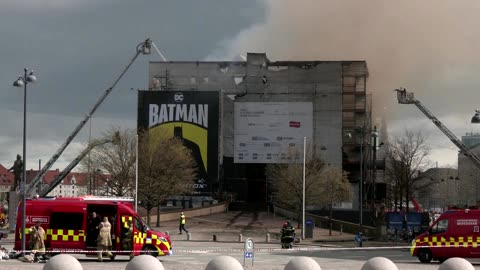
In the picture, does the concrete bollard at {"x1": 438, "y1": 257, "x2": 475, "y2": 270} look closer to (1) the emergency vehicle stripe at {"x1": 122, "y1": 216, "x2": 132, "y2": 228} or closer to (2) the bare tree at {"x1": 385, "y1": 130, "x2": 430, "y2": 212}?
(1) the emergency vehicle stripe at {"x1": 122, "y1": 216, "x2": 132, "y2": 228}

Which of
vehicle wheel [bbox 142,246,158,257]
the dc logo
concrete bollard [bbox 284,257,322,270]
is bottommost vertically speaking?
vehicle wheel [bbox 142,246,158,257]

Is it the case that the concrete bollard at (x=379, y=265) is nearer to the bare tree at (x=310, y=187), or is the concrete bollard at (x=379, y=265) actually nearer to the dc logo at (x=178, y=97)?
the bare tree at (x=310, y=187)

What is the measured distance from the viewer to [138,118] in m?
93.1

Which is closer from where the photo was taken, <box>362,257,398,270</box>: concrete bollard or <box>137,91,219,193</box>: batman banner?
<box>362,257,398,270</box>: concrete bollard

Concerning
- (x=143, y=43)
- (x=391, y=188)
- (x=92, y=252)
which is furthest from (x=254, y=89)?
(x=92, y=252)

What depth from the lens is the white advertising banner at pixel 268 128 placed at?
9231 centimetres

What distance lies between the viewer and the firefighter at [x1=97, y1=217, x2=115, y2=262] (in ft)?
84.4

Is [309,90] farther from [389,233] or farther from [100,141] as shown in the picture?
[389,233]

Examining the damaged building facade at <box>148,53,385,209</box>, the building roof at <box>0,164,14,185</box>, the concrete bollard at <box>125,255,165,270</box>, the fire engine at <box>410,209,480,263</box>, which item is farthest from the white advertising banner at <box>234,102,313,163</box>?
the building roof at <box>0,164,14,185</box>

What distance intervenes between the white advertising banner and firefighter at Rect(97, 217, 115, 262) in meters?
66.0

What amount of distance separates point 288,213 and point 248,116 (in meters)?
21.7

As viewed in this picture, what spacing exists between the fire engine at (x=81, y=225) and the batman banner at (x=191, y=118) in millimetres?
62193

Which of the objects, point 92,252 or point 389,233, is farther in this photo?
point 389,233

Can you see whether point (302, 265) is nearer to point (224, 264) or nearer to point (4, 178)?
point (224, 264)
